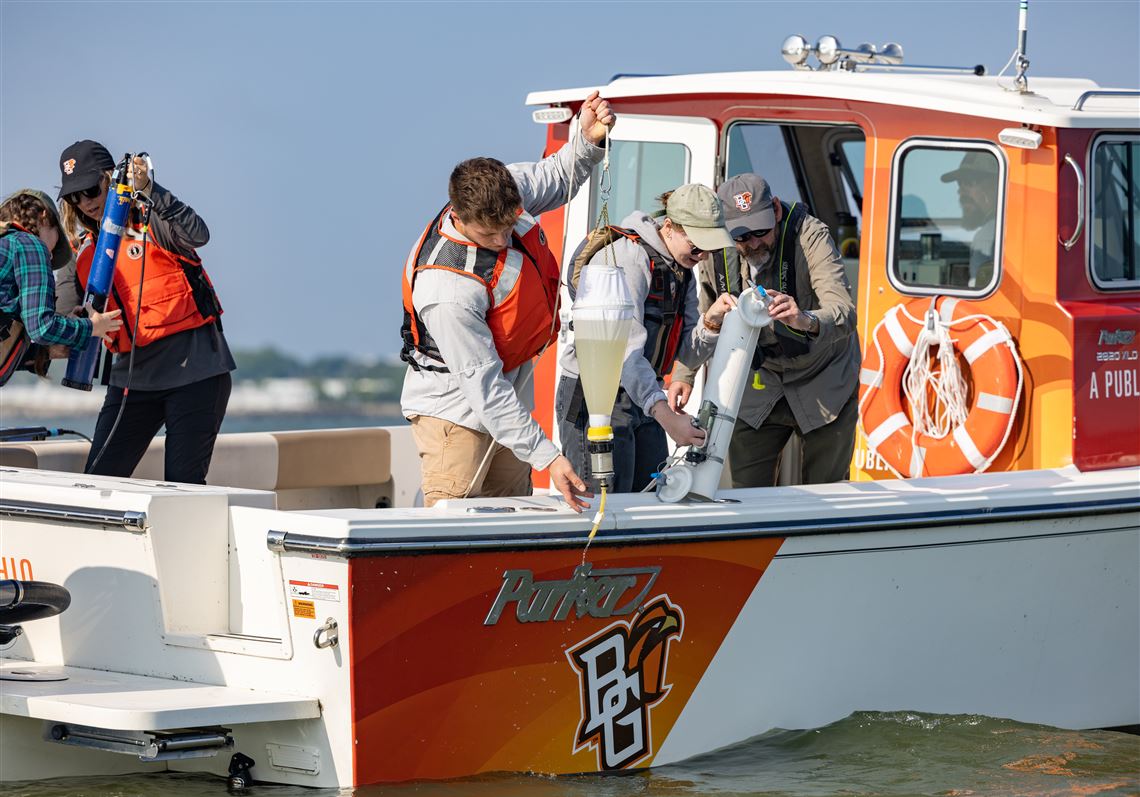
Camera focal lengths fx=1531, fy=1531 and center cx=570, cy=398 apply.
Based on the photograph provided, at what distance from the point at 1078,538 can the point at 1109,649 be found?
0.54 metres

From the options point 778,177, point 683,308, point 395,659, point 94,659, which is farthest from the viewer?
point 778,177

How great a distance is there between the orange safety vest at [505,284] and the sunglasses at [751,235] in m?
1.00

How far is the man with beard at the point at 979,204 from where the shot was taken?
19.2 ft

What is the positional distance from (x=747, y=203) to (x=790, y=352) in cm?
59

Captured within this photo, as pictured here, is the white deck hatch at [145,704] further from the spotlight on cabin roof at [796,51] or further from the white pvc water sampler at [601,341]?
the spotlight on cabin roof at [796,51]

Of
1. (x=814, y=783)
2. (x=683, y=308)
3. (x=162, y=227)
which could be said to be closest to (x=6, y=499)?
(x=162, y=227)

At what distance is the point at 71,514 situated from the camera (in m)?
4.58

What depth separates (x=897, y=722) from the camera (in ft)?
17.1

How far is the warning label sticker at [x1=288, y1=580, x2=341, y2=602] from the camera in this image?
4250 millimetres

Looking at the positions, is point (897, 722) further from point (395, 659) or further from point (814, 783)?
point (395, 659)

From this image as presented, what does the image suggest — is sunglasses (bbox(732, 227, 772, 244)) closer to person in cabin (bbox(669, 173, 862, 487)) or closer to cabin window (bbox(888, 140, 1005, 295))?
person in cabin (bbox(669, 173, 862, 487))

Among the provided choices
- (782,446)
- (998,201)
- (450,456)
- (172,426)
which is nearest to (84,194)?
(172,426)

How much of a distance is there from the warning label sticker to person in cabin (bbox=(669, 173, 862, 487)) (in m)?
1.74

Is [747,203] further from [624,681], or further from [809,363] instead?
[624,681]
